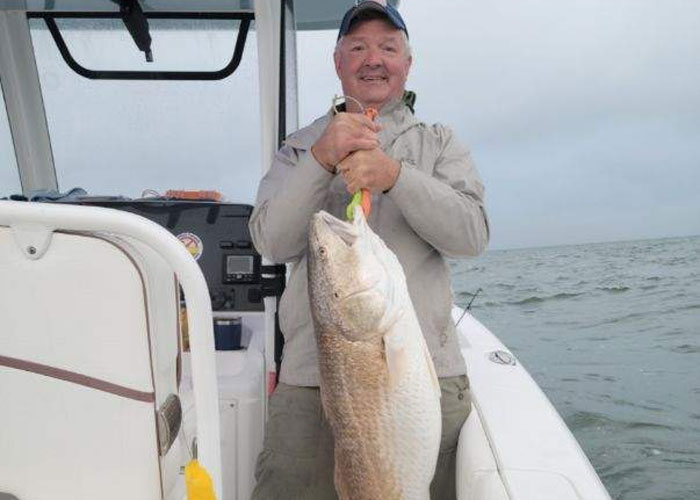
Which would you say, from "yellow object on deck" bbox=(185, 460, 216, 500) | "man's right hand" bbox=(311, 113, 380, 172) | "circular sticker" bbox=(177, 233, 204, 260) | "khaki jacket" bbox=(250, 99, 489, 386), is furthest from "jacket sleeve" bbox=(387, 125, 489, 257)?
"circular sticker" bbox=(177, 233, 204, 260)

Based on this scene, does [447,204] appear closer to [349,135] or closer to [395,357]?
[349,135]

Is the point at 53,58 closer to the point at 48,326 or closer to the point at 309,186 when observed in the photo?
the point at 309,186

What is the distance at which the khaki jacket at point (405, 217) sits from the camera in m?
2.24

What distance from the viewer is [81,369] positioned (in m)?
1.32

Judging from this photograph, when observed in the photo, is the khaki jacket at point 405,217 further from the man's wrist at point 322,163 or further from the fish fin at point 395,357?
the fish fin at point 395,357

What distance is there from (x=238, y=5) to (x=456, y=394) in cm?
295

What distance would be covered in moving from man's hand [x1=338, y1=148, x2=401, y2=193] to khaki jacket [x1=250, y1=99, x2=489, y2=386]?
85 mm

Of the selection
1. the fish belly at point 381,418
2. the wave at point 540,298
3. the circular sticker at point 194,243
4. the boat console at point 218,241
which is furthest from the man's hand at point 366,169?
the wave at point 540,298

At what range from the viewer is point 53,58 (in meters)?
4.60

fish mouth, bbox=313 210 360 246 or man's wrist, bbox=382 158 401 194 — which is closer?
fish mouth, bbox=313 210 360 246

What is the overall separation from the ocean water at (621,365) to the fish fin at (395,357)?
214 cm

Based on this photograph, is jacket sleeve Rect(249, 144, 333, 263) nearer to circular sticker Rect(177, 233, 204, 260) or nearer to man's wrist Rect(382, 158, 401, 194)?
man's wrist Rect(382, 158, 401, 194)

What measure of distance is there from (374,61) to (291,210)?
0.79m

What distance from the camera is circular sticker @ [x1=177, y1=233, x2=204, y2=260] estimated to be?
3979mm
